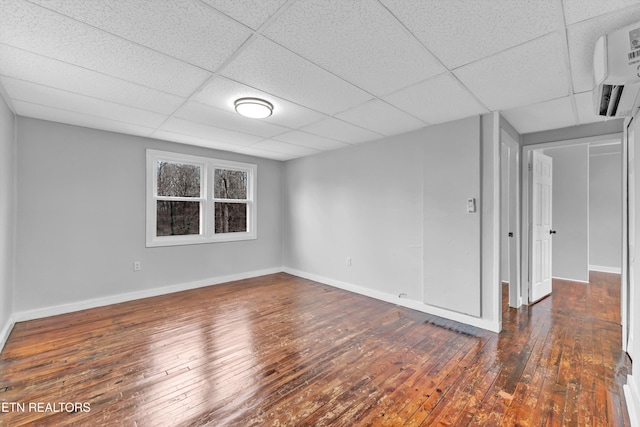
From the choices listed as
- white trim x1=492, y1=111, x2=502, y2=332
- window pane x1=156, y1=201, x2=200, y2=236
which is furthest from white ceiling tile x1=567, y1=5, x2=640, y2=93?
window pane x1=156, y1=201, x2=200, y2=236

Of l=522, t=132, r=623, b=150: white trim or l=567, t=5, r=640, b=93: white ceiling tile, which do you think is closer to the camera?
l=567, t=5, r=640, b=93: white ceiling tile

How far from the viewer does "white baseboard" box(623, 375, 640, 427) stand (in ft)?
5.33

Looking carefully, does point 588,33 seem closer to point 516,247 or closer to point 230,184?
point 516,247

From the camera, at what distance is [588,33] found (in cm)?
160

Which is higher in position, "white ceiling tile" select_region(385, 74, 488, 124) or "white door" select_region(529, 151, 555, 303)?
"white ceiling tile" select_region(385, 74, 488, 124)

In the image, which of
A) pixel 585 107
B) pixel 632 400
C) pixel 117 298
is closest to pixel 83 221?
pixel 117 298

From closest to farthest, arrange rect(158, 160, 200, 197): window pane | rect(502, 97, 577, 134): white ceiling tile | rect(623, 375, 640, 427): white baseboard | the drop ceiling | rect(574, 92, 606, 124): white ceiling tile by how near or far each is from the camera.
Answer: the drop ceiling
rect(623, 375, 640, 427): white baseboard
rect(574, 92, 606, 124): white ceiling tile
rect(502, 97, 577, 134): white ceiling tile
rect(158, 160, 200, 197): window pane

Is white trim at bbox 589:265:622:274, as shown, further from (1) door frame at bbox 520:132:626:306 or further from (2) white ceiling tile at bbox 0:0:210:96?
(2) white ceiling tile at bbox 0:0:210:96

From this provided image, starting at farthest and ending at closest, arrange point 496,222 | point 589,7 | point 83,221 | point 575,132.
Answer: point 83,221 < point 575,132 < point 496,222 < point 589,7

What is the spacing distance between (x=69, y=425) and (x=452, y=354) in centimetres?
280

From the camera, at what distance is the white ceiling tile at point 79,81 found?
6.38 ft

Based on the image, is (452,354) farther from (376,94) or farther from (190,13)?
A: (190,13)

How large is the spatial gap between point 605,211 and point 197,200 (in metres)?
8.01

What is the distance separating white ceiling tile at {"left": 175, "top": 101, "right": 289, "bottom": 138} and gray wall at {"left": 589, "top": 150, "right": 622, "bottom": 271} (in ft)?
22.0
